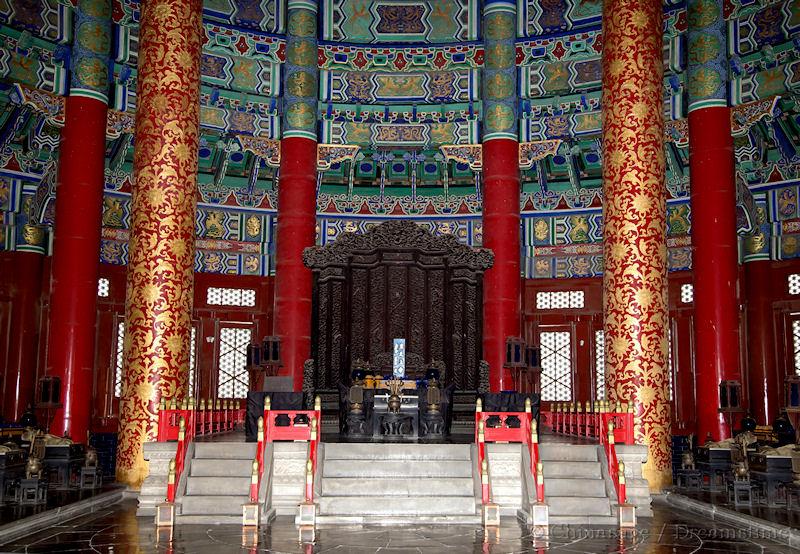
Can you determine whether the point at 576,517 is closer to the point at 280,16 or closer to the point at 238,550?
the point at 238,550

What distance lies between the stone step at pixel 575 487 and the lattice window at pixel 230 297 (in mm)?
9521

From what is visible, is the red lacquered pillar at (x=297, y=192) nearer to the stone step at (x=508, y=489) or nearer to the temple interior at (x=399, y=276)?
the temple interior at (x=399, y=276)

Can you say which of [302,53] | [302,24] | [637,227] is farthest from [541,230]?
[637,227]

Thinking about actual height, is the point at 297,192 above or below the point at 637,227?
A: above

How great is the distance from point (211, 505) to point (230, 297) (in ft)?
29.8

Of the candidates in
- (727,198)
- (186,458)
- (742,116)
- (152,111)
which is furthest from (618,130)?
(186,458)

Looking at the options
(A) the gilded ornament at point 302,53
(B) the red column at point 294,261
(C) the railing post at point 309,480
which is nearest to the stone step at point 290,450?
(C) the railing post at point 309,480

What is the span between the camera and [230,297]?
16.3 m

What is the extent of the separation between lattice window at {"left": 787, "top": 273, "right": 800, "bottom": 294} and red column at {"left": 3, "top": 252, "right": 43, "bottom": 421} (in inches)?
477

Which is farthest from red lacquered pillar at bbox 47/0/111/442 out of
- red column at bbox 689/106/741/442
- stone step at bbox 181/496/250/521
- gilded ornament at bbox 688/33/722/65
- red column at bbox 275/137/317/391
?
gilded ornament at bbox 688/33/722/65

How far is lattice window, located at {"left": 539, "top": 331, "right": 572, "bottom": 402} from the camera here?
16203 mm

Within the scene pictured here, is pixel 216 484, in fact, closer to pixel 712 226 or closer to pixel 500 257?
pixel 500 257

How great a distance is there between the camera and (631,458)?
834cm

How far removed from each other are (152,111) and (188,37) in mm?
971
